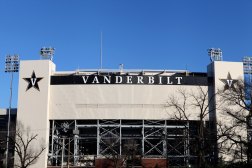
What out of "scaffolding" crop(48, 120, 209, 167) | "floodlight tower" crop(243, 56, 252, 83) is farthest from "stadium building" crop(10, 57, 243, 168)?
"floodlight tower" crop(243, 56, 252, 83)

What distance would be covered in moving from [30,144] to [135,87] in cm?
2162

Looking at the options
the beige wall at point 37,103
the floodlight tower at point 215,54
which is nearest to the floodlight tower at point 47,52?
the beige wall at point 37,103

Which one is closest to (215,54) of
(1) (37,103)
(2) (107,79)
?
Answer: (2) (107,79)

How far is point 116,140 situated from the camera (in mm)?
80188

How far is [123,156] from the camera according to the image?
7731 centimetres

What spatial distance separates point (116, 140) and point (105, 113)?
5.23 m

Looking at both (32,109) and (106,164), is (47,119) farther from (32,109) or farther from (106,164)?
(106,164)

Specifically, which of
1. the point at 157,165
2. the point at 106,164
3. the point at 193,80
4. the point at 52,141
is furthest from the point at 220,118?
the point at 52,141

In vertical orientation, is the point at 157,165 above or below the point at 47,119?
below

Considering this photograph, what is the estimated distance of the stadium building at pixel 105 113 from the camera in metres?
80.9

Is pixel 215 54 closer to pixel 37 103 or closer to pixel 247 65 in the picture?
pixel 247 65

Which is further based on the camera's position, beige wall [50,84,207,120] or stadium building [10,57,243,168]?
beige wall [50,84,207,120]

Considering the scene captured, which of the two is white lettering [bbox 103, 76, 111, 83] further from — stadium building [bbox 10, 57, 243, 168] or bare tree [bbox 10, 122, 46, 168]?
bare tree [bbox 10, 122, 46, 168]

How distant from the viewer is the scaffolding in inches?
3169
